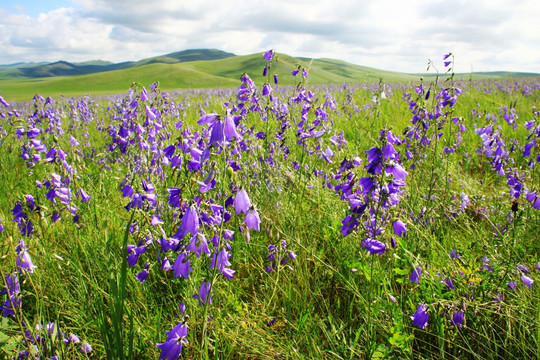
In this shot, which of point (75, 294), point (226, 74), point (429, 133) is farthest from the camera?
point (226, 74)

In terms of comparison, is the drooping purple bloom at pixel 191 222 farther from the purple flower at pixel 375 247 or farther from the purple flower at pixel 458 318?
the purple flower at pixel 458 318

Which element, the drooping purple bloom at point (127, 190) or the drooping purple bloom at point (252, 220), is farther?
the drooping purple bloom at point (127, 190)

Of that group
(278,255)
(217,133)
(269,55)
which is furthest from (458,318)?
(269,55)

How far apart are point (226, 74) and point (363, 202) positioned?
83.6m

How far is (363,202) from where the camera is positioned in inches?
69.6

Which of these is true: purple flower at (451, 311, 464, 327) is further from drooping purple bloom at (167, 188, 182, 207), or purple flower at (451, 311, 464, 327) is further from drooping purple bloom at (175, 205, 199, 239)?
drooping purple bloom at (167, 188, 182, 207)

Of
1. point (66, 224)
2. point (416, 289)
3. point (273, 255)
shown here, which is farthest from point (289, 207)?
point (66, 224)

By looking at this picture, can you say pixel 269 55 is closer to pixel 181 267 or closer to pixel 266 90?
pixel 266 90

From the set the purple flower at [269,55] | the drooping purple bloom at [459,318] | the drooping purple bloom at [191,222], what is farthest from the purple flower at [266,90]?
the drooping purple bloom at [459,318]

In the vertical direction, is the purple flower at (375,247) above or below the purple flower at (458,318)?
above

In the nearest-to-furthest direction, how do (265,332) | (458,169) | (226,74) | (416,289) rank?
(265,332) < (416,289) < (458,169) < (226,74)

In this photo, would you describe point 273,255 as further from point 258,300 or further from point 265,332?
point 265,332

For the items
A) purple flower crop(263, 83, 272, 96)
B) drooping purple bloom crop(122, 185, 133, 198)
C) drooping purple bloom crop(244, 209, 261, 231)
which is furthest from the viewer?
purple flower crop(263, 83, 272, 96)

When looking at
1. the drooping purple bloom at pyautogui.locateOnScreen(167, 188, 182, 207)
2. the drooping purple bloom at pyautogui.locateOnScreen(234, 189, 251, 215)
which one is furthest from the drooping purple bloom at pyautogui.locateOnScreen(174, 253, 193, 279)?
the drooping purple bloom at pyautogui.locateOnScreen(234, 189, 251, 215)
